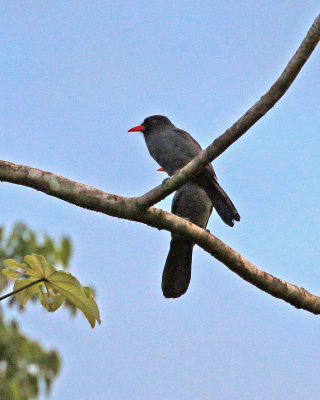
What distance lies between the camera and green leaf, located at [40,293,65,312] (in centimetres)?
279

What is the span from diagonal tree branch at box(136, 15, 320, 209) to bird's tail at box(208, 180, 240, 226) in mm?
1243

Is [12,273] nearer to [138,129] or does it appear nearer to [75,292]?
[75,292]

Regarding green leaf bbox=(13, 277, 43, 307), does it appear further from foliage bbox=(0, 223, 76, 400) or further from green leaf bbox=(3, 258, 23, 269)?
foliage bbox=(0, 223, 76, 400)

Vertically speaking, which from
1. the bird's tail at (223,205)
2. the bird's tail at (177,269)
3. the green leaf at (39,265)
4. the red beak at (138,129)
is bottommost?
the green leaf at (39,265)

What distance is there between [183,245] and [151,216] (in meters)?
1.78

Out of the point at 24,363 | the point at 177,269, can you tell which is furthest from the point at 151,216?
the point at 24,363

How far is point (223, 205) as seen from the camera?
4508 mm

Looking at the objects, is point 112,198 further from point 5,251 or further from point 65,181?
point 5,251

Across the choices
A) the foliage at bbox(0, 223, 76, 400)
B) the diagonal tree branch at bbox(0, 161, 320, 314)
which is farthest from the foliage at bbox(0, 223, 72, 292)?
the diagonal tree branch at bbox(0, 161, 320, 314)

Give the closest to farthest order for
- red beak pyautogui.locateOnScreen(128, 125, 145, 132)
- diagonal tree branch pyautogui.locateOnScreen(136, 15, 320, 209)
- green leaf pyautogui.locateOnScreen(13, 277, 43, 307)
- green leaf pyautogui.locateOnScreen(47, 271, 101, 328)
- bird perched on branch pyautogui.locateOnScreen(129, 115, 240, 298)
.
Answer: green leaf pyautogui.locateOnScreen(47, 271, 101, 328), green leaf pyautogui.locateOnScreen(13, 277, 43, 307), diagonal tree branch pyautogui.locateOnScreen(136, 15, 320, 209), bird perched on branch pyautogui.locateOnScreen(129, 115, 240, 298), red beak pyautogui.locateOnScreen(128, 125, 145, 132)

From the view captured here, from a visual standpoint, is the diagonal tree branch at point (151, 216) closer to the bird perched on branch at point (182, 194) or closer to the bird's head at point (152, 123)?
the bird perched on branch at point (182, 194)

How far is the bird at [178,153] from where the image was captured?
4488mm

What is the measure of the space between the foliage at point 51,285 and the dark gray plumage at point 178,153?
1830 mm

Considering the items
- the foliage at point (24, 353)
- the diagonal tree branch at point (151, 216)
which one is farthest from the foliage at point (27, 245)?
the diagonal tree branch at point (151, 216)
